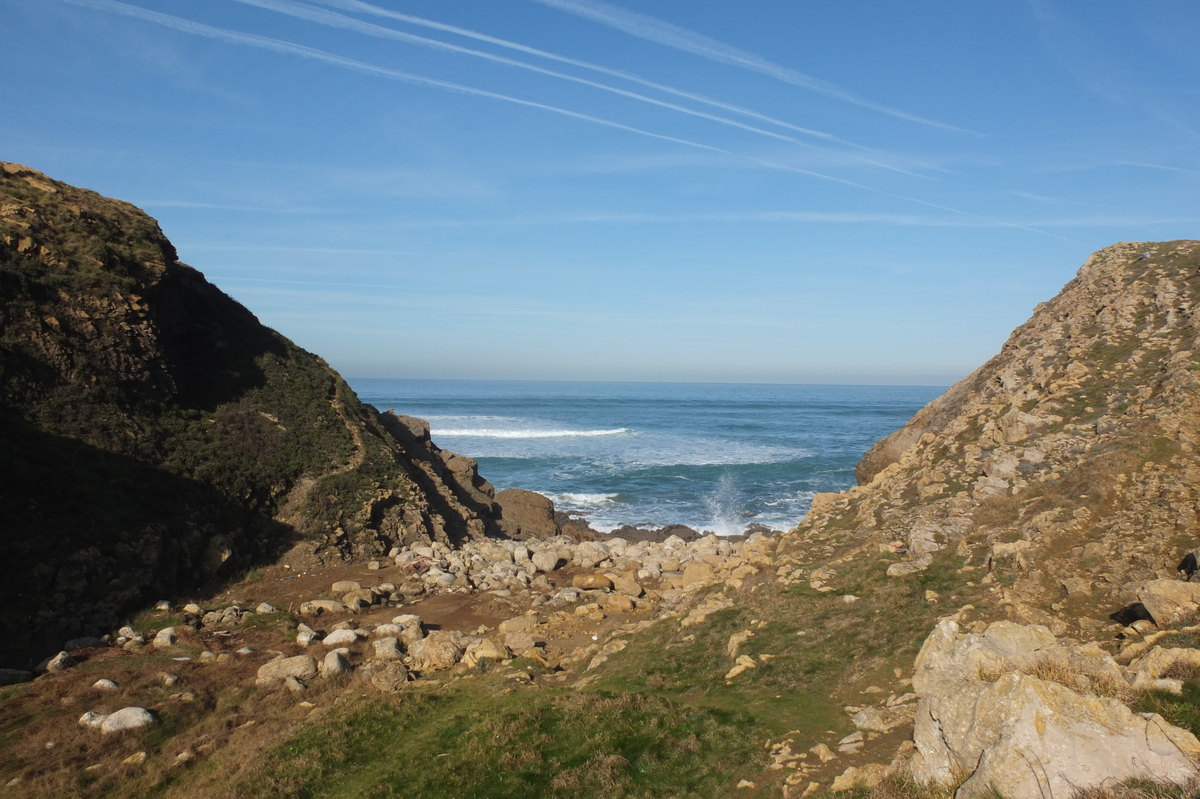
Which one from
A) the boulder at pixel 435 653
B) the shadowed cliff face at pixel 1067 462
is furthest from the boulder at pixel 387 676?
the shadowed cliff face at pixel 1067 462

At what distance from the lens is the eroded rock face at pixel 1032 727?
16.6ft

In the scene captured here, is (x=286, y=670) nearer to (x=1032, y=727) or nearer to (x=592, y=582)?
(x=592, y=582)

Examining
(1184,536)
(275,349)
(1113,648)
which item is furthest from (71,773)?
(275,349)

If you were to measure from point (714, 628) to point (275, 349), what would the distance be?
2435 centimetres

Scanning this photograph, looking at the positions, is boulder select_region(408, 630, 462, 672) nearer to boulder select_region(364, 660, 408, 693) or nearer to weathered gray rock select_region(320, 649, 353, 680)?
boulder select_region(364, 660, 408, 693)

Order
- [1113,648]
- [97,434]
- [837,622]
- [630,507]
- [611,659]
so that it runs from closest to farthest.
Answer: [1113,648] → [837,622] → [611,659] → [97,434] → [630,507]

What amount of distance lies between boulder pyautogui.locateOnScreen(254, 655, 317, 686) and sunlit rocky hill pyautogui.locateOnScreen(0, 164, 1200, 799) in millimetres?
61

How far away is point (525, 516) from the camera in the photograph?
32.4 meters

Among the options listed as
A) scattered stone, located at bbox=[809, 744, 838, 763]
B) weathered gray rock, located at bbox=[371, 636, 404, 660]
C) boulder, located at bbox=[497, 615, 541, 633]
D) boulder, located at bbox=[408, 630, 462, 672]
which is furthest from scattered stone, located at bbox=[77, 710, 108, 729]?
scattered stone, located at bbox=[809, 744, 838, 763]

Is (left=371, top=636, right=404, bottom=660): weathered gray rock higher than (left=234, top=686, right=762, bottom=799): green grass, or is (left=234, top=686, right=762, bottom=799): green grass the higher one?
(left=234, top=686, right=762, bottom=799): green grass

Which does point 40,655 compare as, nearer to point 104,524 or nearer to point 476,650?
point 104,524

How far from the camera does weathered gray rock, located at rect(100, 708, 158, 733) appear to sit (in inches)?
449

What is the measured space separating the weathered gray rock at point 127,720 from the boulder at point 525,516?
18897 millimetres

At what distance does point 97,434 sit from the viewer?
2017 cm
